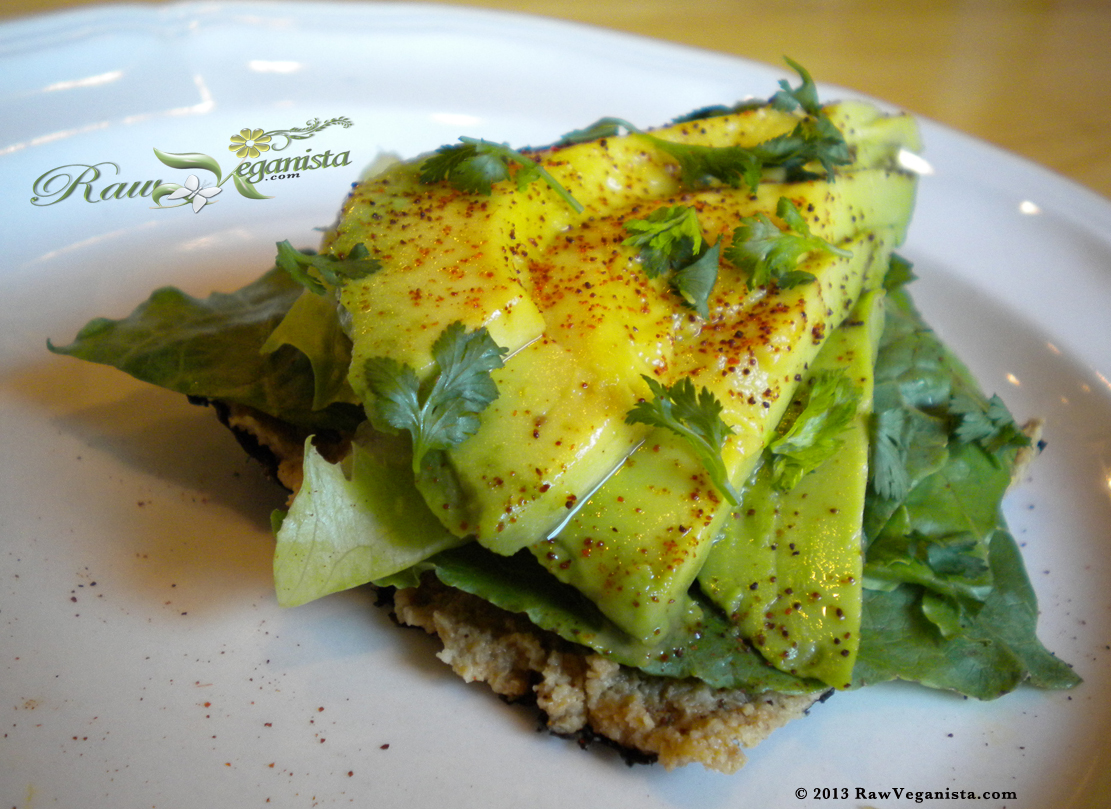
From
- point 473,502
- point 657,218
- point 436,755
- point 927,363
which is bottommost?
point 436,755

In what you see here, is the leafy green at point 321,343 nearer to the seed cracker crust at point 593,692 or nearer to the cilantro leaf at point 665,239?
the seed cracker crust at point 593,692

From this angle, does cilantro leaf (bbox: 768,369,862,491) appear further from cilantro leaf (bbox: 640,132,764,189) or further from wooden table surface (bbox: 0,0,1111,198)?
wooden table surface (bbox: 0,0,1111,198)

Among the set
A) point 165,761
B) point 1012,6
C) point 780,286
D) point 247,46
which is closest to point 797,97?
point 780,286

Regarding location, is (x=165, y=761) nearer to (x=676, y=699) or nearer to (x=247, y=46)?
(x=676, y=699)
